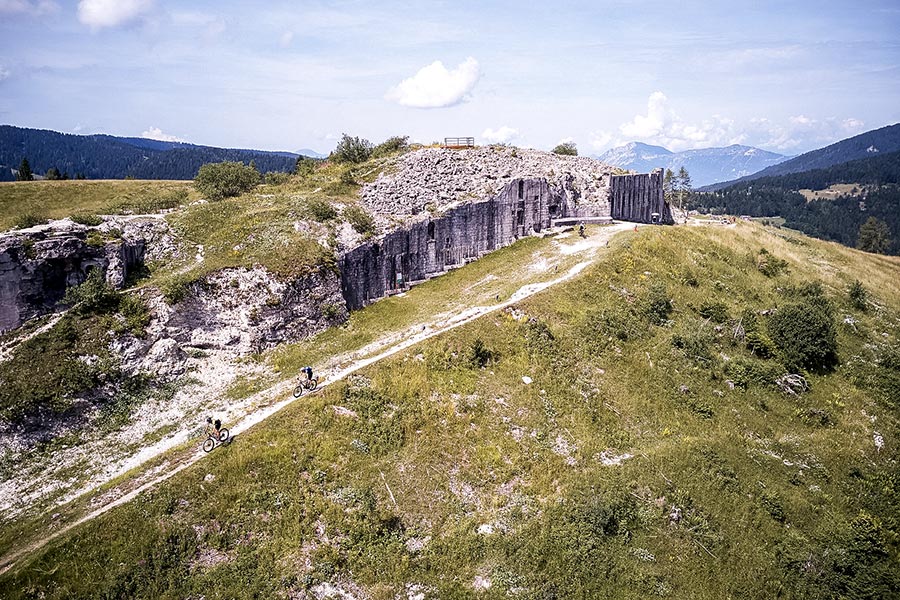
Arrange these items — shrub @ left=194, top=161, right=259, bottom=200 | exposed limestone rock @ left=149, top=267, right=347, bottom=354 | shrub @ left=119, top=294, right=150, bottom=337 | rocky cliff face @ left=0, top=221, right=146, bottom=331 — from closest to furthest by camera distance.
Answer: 1. shrub @ left=119, top=294, right=150, bottom=337
2. rocky cliff face @ left=0, top=221, right=146, bottom=331
3. exposed limestone rock @ left=149, top=267, right=347, bottom=354
4. shrub @ left=194, top=161, right=259, bottom=200

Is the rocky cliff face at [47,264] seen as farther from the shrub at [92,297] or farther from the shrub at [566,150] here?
the shrub at [566,150]

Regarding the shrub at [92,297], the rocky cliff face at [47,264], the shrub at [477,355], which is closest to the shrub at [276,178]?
the rocky cliff face at [47,264]

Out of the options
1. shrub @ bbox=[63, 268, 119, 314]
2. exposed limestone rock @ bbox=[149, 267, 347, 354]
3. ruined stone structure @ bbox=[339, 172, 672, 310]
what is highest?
ruined stone structure @ bbox=[339, 172, 672, 310]

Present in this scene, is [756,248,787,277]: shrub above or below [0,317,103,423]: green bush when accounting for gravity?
above

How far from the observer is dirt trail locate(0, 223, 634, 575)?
17672mm

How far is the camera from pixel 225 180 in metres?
48.8

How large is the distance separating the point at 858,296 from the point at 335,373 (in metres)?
46.7

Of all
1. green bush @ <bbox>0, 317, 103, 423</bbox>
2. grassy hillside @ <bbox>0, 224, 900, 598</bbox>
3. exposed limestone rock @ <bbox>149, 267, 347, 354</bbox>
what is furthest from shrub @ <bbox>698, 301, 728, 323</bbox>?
green bush @ <bbox>0, 317, 103, 423</bbox>

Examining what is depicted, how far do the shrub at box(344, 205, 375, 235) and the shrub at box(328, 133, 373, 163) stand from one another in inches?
696

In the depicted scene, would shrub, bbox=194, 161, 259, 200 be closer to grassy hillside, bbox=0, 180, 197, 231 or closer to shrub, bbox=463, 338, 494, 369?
grassy hillside, bbox=0, 180, 197, 231

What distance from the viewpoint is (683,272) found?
134ft

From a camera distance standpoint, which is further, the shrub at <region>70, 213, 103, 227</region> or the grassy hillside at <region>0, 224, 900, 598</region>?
the shrub at <region>70, 213, 103, 227</region>

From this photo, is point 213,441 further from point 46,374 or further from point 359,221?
point 359,221

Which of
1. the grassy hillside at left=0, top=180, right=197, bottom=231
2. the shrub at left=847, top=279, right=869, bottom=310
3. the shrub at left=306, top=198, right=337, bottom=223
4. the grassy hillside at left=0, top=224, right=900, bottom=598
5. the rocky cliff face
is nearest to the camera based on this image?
the grassy hillside at left=0, top=224, right=900, bottom=598
